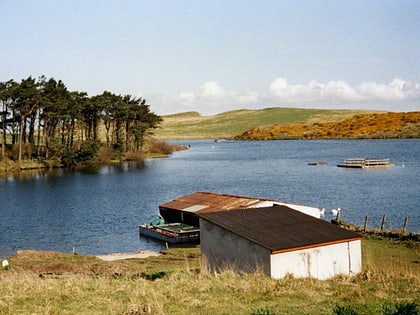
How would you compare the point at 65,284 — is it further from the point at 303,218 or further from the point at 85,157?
the point at 85,157

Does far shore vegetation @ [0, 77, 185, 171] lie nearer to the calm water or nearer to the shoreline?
the calm water

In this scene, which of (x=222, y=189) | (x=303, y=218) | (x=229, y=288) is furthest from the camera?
(x=222, y=189)

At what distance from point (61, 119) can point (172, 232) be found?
76629 mm

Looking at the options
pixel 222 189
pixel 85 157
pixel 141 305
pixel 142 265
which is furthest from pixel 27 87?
pixel 141 305

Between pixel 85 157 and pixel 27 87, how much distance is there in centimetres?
1757

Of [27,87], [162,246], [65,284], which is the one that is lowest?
[162,246]

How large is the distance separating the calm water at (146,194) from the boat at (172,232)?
1065mm

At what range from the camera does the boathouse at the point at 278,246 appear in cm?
1934

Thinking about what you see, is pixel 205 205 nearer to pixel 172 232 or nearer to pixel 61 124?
pixel 172 232

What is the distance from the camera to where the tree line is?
100625mm

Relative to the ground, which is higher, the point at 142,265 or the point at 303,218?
the point at 303,218

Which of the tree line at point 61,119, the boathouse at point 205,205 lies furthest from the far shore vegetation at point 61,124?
the boathouse at point 205,205

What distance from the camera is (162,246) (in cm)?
3950

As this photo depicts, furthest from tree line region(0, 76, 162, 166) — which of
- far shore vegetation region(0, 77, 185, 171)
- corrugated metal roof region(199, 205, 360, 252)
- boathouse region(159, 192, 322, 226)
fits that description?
corrugated metal roof region(199, 205, 360, 252)
